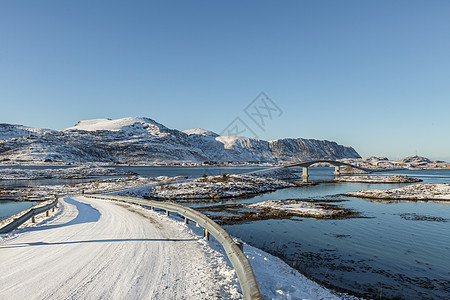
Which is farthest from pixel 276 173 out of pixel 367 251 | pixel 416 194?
pixel 367 251

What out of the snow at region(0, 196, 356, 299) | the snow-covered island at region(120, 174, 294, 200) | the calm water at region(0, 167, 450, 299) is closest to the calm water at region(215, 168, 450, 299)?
the calm water at region(0, 167, 450, 299)

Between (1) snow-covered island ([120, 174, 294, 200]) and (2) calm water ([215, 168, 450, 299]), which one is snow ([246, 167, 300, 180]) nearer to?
(1) snow-covered island ([120, 174, 294, 200])

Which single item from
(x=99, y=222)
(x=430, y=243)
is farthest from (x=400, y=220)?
(x=99, y=222)

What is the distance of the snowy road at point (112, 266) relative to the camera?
6383mm

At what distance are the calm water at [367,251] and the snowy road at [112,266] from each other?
6.56 m

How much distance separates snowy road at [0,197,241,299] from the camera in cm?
638

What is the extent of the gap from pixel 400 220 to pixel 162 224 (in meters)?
23.9

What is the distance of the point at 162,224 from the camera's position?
51.6ft

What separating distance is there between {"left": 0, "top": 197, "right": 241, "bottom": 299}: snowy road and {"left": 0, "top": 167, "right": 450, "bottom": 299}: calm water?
6.56 metres

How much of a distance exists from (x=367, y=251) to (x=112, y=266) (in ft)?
49.3

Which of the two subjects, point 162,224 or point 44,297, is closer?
point 44,297

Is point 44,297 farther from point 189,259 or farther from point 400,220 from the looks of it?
point 400,220

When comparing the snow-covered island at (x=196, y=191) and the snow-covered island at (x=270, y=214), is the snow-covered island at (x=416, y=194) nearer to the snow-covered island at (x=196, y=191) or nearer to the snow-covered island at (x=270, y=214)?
the snow-covered island at (x=270, y=214)

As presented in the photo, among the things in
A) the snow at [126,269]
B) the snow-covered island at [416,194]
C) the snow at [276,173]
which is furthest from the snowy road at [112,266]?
the snow at [276,173]
